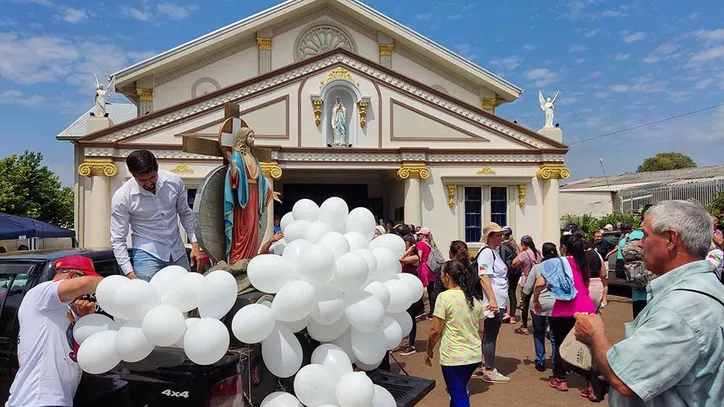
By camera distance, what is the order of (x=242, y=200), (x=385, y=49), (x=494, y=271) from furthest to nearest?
(x=385, y=49), (x=494, y=271), (x=242, y=200)

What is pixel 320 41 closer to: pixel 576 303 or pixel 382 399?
pixel 576 303

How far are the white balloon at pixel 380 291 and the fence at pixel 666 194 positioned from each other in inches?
680

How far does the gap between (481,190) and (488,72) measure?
5.72 m

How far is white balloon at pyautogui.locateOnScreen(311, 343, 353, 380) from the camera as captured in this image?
3.07 m

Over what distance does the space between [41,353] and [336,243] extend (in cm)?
Result: 179

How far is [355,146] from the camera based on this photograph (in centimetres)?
1346

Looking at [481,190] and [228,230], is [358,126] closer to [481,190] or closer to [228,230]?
[481,190]

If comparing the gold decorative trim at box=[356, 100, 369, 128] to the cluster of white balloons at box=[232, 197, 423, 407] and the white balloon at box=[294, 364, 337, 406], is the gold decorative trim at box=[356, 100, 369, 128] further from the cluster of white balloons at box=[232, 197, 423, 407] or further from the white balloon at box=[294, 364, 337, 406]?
the white balloon at box=[294, 364, 337, 406]

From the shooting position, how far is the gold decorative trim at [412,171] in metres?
13.3

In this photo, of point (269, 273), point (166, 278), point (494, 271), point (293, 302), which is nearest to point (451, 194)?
point (494, 271)

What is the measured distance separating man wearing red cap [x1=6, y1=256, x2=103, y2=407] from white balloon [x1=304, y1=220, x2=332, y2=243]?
142 centimetres

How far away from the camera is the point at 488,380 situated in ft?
20.4

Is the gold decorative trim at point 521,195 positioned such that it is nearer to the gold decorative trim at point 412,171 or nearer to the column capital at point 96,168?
the gold decorative trim at point 412,171

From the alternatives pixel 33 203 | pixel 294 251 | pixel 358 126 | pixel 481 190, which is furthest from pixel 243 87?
pixel 33 203
